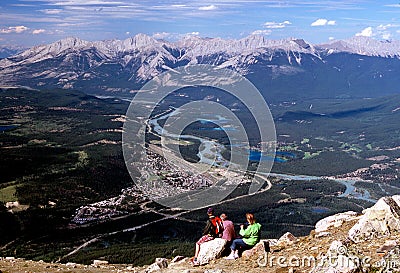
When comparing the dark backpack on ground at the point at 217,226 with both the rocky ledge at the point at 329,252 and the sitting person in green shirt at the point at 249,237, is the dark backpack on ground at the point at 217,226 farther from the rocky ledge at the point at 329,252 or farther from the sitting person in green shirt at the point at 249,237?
the sitting person in green shirt at the point at 249,237

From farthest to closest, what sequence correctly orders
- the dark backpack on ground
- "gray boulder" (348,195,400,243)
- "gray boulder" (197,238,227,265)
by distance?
1. the dark backpack on ground
2. "gray boulder" (197,238,227,265)
3. "gray boulder" (348,195,400,243)

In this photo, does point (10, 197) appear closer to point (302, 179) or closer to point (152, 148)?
point (152, 148)

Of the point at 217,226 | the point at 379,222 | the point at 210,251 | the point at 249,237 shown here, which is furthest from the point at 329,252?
the point at 210,251

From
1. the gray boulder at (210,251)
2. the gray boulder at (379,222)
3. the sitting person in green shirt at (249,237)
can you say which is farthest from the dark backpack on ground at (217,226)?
the gray boulder at (379,222)

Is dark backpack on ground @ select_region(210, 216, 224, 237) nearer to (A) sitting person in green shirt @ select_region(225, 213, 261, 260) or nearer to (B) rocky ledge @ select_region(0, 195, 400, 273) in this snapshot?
(B) rocky ledge @ select_region(0, 195, 400, 273)

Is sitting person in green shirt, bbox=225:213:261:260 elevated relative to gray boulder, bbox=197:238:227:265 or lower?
elevated

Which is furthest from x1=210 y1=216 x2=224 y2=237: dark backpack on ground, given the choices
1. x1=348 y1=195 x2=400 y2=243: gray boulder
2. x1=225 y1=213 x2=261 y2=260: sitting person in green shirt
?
x1=348 y1=195 x2=400 y2=243: gray boulder

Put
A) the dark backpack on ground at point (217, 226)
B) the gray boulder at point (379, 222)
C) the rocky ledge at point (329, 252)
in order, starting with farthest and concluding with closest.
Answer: the dark backpack on ground at point (217, 226), the gray boulder at point (379, 222), the rocky ledge at point (329, 252)

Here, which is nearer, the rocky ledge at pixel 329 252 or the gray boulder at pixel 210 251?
the rocky ledge at pixel 329 252
